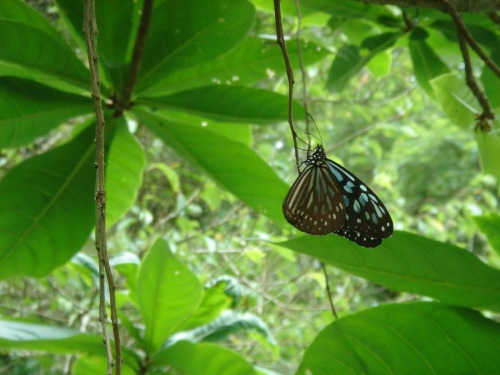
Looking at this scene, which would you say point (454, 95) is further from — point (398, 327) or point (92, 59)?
point (92, 59)

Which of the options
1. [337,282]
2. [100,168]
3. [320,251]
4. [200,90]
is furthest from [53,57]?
[337,282]

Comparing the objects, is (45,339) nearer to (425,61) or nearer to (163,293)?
(163,293)

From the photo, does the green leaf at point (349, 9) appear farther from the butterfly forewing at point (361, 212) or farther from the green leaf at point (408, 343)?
the green leaf at point (408, 343)

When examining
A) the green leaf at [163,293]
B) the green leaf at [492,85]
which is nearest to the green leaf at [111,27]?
the green leaf at [163,293]

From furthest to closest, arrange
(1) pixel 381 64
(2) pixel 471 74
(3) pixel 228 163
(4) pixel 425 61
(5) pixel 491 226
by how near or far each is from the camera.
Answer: (1) pixel 381 64, (4) pixel 425 61, (3) pixel 228 163, (2) pixel 471 74, (5) pixel 491 226

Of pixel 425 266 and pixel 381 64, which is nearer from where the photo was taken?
pixel 425 266

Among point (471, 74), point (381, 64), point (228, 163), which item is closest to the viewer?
point (471, 74)

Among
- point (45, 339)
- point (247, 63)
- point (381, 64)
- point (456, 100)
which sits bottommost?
point (45, 339)

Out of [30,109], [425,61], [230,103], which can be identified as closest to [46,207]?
[30,109]
